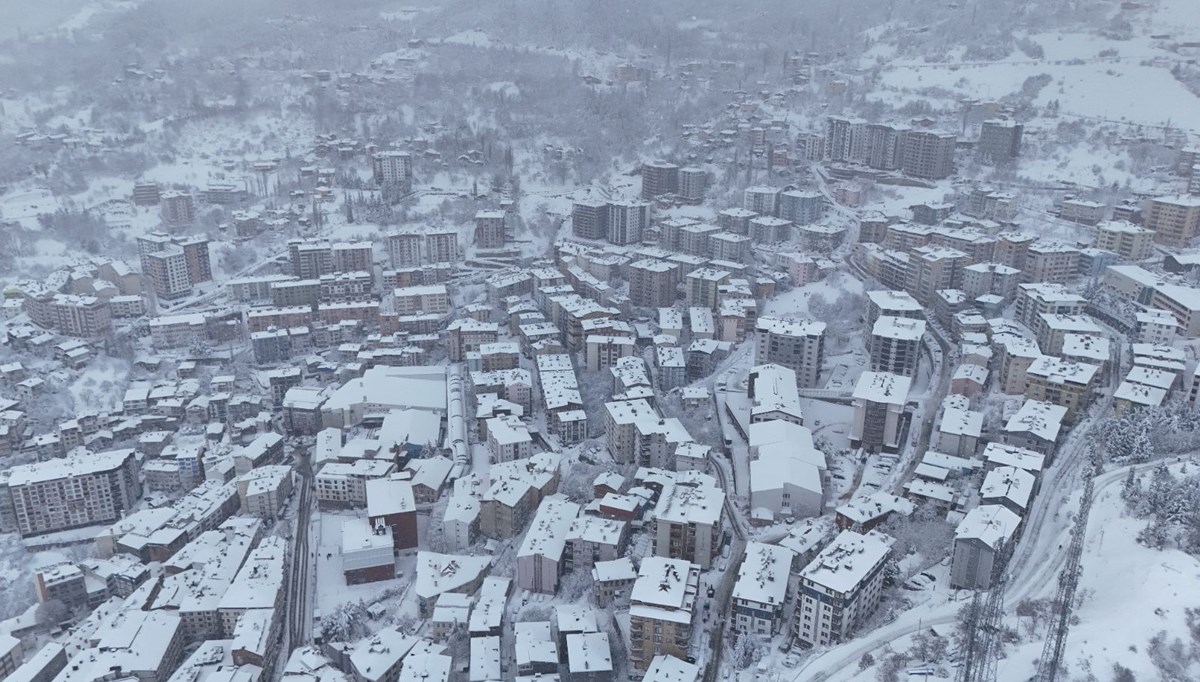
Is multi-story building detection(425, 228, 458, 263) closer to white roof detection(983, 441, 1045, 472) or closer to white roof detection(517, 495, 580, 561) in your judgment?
white roof detection(517, 495, 580, 561)

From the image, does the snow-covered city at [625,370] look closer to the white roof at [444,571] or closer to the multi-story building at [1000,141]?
the white roof at [444,571]

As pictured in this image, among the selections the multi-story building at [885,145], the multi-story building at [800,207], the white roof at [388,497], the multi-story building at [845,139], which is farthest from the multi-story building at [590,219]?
the white roof at [388,497]

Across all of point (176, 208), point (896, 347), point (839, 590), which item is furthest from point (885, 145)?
point (176, 208)

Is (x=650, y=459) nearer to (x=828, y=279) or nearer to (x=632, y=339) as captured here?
(x=632, y=339)

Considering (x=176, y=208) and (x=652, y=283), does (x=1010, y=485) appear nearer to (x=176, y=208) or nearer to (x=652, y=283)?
(x=652, y=283)

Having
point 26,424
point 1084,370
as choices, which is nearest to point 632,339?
point 1084,370

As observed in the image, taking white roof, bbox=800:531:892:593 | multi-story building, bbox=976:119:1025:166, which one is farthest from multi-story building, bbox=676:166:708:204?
white roof, bbox=800:531:892:593
